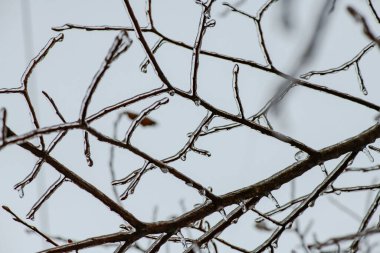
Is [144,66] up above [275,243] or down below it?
above

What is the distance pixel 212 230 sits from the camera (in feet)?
4.95

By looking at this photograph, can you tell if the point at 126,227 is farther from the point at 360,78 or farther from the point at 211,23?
the point at 360,78

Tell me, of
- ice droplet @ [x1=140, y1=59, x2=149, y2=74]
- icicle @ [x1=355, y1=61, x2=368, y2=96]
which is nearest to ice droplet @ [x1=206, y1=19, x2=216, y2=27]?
ice droplet @ [x1=140, y1=59, x2=149, y2=74]

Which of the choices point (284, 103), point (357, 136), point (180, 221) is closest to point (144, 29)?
point (180, 221)

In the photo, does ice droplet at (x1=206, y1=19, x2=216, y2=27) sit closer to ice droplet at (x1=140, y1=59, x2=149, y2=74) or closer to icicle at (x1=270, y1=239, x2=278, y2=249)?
ice droplet at (x1=140, y1=59, x2=149, y2=74)

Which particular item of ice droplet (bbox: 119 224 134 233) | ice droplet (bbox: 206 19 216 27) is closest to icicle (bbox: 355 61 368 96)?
ice droplet (bbox: 206 19 216 27)

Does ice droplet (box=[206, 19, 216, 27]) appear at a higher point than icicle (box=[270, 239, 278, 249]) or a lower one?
higher

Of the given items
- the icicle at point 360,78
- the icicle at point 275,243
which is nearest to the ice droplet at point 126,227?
the icicle at point 275,243

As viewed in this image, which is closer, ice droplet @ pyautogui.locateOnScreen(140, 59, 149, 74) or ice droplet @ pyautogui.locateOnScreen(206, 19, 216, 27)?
ice droplet @ pyautogui.locateOnScreen(206, 19, 216, 27)

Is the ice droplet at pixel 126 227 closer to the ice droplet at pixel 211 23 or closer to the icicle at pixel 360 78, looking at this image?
the ice droplet at pixel 211 23

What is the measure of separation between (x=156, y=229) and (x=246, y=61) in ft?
2.32

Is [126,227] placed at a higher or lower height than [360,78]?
lower

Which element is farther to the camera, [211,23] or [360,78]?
[360,78]

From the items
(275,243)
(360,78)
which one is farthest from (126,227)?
(360,78)
